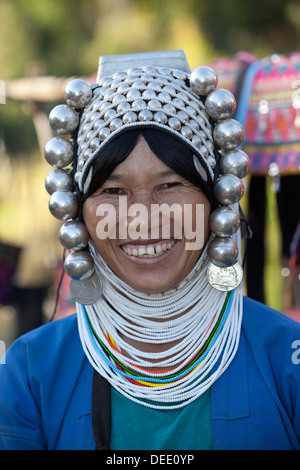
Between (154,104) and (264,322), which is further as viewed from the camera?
(264,322)

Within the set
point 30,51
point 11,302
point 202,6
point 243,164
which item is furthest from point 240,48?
point 243,164

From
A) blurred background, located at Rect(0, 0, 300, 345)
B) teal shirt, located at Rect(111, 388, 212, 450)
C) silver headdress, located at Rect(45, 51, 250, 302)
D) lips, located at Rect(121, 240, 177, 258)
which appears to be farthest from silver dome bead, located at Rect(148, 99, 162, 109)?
blurred background, located at Rect(0, 0, 300, 345)

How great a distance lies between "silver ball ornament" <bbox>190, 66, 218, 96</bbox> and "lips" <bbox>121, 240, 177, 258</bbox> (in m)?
0.54

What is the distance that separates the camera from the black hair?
69.1 inches

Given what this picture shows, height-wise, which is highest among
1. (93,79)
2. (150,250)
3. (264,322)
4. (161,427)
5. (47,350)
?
(93,79)

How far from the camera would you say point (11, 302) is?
14.5 feet

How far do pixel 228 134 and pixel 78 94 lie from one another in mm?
541

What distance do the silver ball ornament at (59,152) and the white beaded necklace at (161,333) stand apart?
0.33 m

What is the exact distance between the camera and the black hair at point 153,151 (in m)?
1.75

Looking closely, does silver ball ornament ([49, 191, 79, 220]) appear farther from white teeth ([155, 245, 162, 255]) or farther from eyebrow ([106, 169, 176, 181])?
white teeth ([155, 245, 162, 255])

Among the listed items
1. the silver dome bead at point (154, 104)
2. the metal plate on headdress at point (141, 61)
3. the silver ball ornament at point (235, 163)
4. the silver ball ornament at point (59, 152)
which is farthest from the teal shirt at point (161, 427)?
the metal plate on headdress at point (141, 61)

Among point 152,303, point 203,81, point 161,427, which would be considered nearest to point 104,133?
point 203,81

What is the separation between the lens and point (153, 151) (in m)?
1.75

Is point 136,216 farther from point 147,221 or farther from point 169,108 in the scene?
point 169,108
